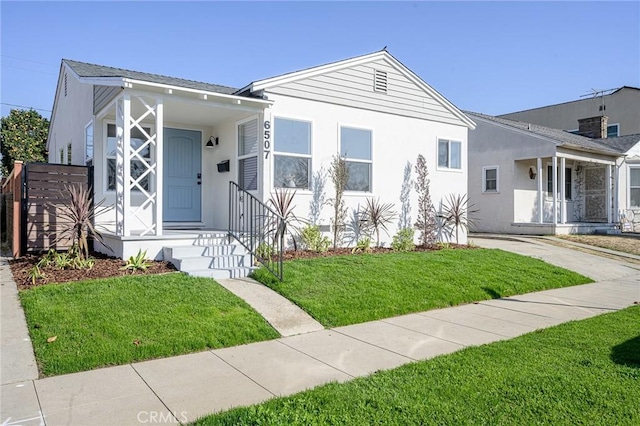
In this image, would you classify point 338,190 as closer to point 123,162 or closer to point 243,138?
point 243,138

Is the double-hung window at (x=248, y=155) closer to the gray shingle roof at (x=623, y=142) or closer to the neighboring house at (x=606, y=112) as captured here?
the gray shingle roof at (x=623, y=142)

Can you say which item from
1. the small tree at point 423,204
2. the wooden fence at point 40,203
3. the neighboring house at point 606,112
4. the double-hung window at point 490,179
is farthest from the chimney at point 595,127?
the wooden fence at point 40,203

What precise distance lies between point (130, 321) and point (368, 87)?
8083 millimetres

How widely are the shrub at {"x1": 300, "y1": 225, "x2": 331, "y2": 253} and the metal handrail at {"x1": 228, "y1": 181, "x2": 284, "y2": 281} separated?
76cm

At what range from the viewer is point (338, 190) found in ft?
33.6

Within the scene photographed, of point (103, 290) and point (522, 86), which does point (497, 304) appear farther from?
point (522, 86)

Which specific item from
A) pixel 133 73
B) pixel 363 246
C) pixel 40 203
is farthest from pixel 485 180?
pixel 40 203

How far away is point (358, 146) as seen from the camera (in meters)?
10.9

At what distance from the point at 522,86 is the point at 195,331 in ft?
45.3

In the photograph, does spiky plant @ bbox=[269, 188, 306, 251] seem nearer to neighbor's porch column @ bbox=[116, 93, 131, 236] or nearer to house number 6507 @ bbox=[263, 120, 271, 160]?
house number 6507 @ bbox=[263, 120, 271, 160]

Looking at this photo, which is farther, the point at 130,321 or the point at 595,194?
the point at 595,194

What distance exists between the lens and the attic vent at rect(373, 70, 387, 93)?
1120 cm

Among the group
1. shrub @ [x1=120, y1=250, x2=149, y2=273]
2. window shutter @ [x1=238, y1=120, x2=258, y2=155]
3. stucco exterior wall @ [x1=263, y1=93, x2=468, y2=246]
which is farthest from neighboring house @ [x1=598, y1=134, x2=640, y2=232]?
shrub @ [x1=120, y1=250, x2=149, y2=273]

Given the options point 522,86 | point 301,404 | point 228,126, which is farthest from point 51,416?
point 522,86
